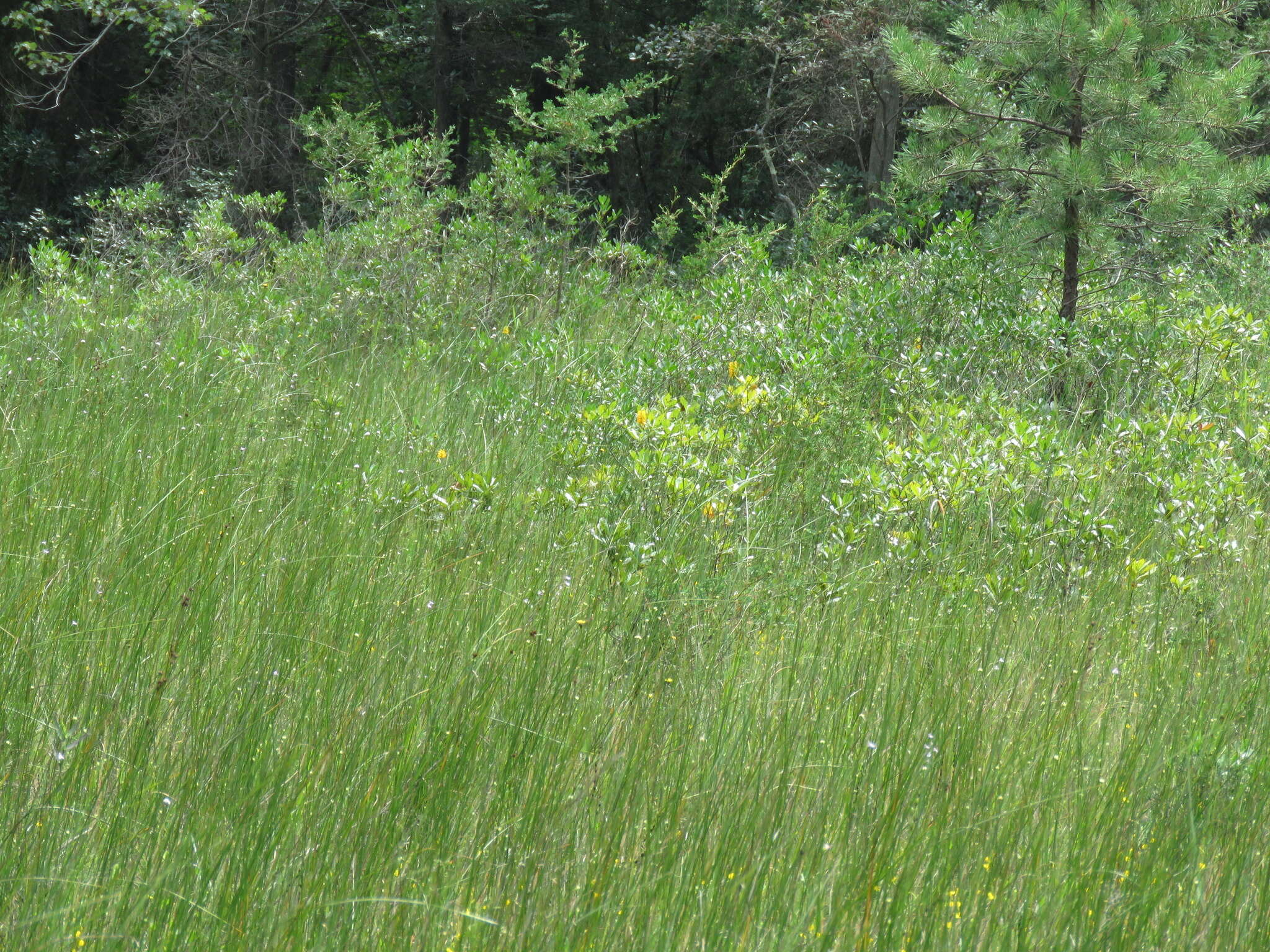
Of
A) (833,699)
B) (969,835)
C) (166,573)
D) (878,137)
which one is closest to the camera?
(969,835)

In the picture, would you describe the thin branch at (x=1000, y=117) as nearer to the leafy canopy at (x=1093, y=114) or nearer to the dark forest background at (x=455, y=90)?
the leafy canopy at (x=1093, y=114)

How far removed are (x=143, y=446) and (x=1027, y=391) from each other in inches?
163

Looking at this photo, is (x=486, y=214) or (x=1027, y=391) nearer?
(x=1027, y=391)

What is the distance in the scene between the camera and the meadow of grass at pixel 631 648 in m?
1.89

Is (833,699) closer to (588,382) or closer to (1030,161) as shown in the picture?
(588,382)

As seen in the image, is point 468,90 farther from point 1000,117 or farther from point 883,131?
→ point 1000,117

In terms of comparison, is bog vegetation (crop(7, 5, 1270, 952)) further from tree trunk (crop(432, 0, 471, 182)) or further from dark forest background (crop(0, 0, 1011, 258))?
tree trunk (crop(432, 0, 471, 182))

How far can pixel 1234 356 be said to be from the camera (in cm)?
670

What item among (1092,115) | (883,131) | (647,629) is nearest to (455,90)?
(883,131)

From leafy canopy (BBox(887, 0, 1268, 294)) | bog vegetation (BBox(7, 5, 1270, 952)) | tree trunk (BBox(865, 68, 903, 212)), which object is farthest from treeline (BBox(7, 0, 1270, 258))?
bog vegetation (BBox(7, 5, 1270, 952))

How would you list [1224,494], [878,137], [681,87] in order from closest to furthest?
[1224,494]
[878,137]
[681,87]

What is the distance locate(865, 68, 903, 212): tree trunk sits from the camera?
45.5 feet

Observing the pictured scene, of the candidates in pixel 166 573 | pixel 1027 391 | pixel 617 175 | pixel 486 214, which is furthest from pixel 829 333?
pixel 617 175

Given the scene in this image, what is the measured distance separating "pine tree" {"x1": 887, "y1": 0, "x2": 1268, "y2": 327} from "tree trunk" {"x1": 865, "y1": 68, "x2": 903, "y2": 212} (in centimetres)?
752
